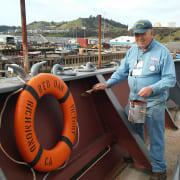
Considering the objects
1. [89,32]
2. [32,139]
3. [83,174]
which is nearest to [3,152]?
[32,139]

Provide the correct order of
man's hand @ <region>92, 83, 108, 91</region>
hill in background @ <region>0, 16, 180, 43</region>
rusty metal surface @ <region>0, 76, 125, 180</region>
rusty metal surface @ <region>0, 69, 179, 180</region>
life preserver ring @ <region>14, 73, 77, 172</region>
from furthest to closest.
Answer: hill in background @ <region>0, 16, 180, 43</region> → man's hand @ <region>92, 83, 108, 91</region> → rusty metal surface @ <region>0, 69, 179, 180</region> → rusty metal surface @ <region>0, 76, 125, 180</region> → life preserver ring @ <region>14, 73, 77, 172</region>

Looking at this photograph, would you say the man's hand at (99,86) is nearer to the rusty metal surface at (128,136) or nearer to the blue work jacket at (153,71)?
the rusty metal surface at (128,136)

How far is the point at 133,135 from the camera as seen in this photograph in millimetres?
2555

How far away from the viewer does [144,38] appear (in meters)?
2.14

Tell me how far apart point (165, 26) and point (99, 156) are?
77892 mm

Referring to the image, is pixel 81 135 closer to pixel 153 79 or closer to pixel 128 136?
pixel 128 136

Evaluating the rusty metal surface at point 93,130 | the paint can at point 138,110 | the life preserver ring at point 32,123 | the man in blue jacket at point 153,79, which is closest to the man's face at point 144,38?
the man in blue jacket at point 153,79

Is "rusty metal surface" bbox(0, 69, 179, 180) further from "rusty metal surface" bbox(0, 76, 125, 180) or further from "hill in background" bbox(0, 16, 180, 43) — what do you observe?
"hill in background" bbox(0, 16, 180, 43)

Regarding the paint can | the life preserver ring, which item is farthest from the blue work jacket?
the life preserver ring

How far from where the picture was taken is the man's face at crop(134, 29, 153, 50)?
2135 mm

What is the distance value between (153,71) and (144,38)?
347 millimetres

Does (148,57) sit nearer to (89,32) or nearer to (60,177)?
(60,177)

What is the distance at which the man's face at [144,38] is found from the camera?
2135 millimetres

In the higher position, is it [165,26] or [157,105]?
[165,26]
